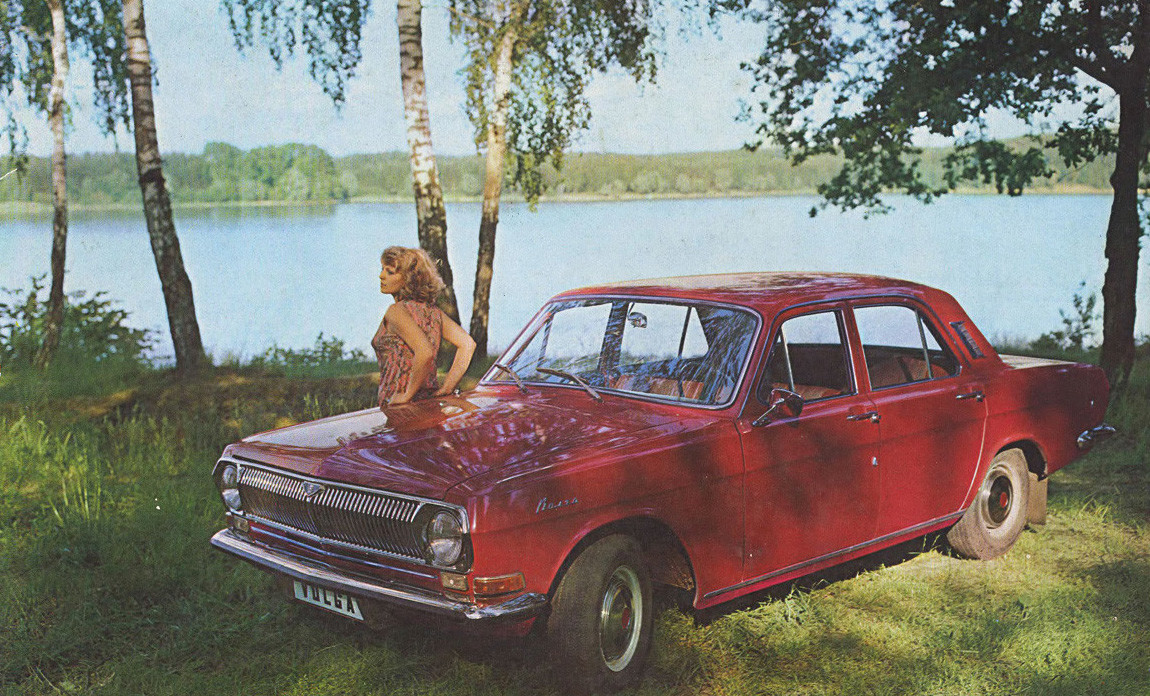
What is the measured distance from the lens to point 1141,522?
6.90m

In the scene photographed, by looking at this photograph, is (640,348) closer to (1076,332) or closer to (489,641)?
(489,641)

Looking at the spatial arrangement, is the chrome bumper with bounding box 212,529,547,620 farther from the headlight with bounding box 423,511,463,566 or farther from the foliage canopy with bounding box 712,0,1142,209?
the foliage canopy with bounding box 712,0,1142,209

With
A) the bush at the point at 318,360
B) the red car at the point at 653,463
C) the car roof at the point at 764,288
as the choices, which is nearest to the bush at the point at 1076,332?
the red car at the point at 653,463

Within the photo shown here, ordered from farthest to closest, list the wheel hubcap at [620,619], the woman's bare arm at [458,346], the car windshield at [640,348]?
the woman's bare arm at [458,346], the car windshield at [640,348], the wheel hubcap at [620,619]

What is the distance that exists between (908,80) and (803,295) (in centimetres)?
671

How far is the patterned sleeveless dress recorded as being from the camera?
585cm

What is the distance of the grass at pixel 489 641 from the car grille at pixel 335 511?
62cm

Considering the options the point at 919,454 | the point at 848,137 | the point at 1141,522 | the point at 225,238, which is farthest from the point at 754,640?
the point at 225,238

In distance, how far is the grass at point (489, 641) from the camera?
179 inches

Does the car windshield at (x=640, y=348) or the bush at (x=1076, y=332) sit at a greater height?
the car windshield at (x=640, y=348)

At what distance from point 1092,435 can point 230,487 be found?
17.7 ft

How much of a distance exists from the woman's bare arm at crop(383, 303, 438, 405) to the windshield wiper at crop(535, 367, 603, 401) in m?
0.70

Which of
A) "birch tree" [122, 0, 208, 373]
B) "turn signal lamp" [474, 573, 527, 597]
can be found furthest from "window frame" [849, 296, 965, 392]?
"birch tree" [122, 0, 208, 373]

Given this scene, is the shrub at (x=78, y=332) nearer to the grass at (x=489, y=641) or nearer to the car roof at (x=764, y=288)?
the grass at (x=489, y=641)
